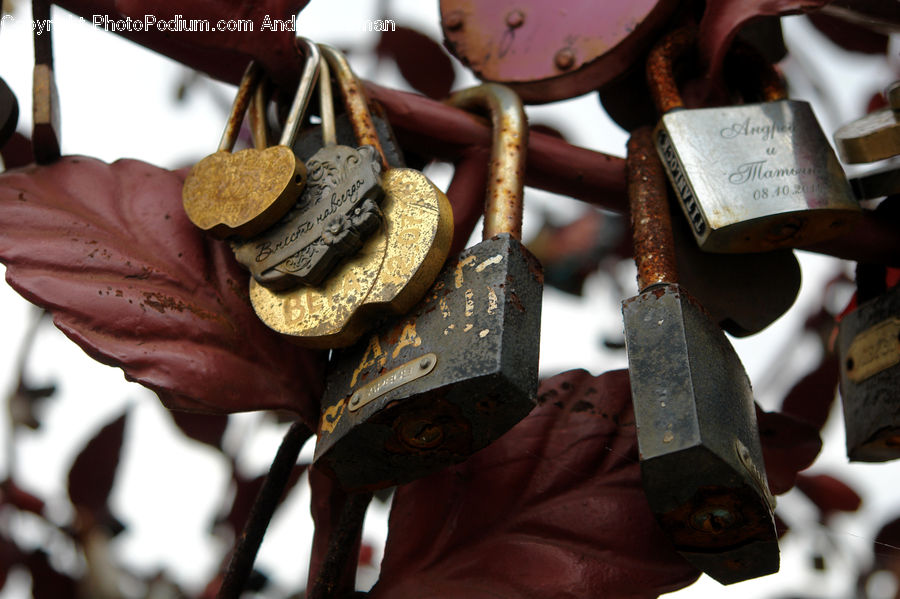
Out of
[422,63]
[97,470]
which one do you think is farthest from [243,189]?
[422,63]

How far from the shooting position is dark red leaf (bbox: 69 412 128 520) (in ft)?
3.67

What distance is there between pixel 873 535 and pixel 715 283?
0.53m

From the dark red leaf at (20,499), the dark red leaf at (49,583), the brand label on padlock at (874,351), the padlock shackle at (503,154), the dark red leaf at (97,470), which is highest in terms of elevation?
the padlock shackle at (503,154)

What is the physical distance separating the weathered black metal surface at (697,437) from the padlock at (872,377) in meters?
0.29

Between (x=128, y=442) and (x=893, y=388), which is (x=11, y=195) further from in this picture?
(x=893, y=388)

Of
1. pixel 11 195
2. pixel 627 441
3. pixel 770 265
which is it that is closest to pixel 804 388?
pixel 770 265

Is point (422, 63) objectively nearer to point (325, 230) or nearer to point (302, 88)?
point (302, 88)

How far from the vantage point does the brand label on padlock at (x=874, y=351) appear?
1.05m

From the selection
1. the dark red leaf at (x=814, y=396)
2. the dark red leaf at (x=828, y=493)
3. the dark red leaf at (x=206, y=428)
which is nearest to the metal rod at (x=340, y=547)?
the dark red leaf at (x=206, y=428)

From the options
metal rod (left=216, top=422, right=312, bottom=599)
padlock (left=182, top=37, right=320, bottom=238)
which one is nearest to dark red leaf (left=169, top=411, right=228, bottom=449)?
metal rod (left=216, top=422, right=312, bottom=599)

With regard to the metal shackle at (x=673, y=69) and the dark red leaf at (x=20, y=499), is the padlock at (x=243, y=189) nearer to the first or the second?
the metal shackle at (x=673, y=69)

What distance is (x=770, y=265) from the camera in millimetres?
1017

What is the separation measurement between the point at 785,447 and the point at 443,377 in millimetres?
434

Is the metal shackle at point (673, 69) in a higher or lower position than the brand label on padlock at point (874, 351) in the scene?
higher
